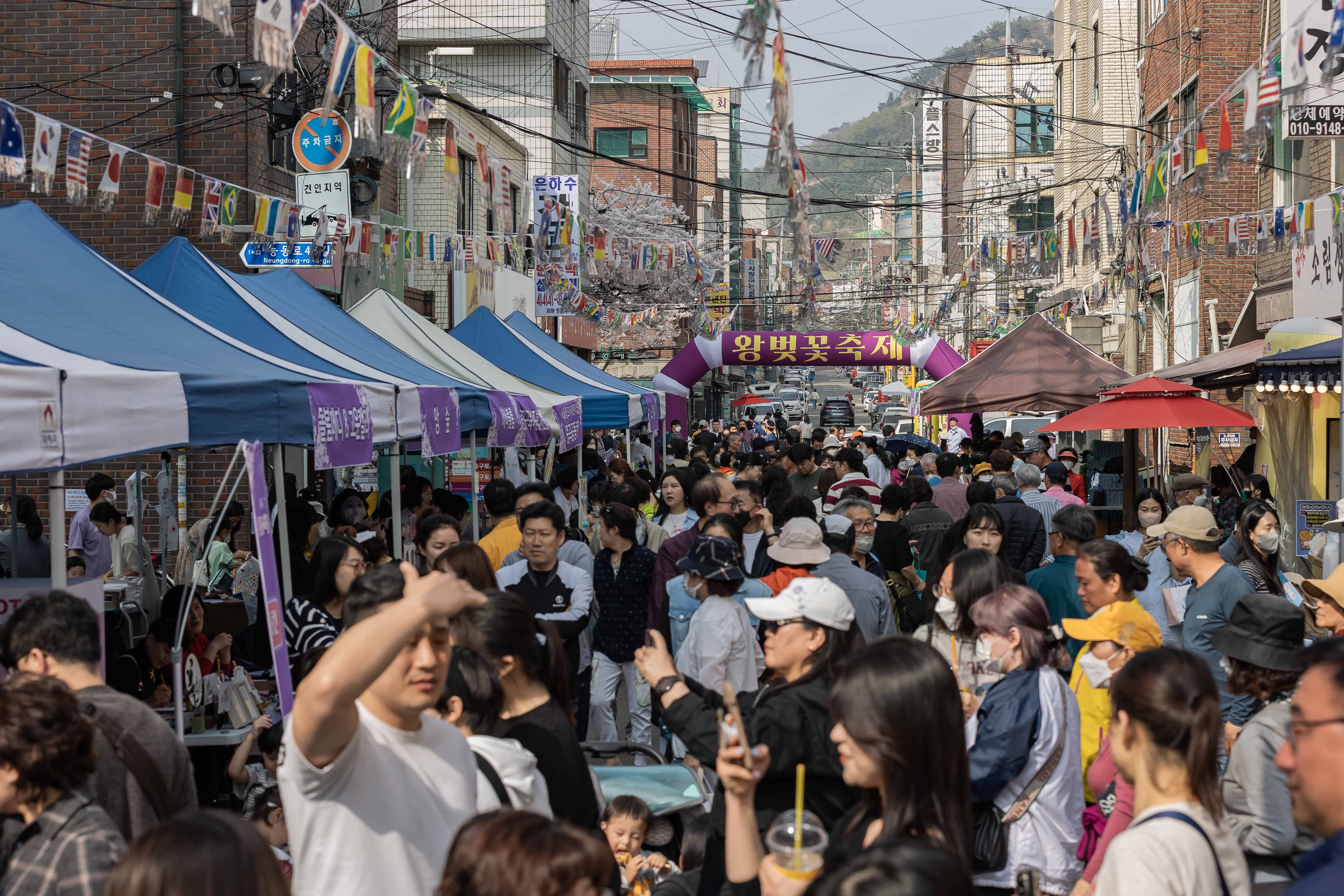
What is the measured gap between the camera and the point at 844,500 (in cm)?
957

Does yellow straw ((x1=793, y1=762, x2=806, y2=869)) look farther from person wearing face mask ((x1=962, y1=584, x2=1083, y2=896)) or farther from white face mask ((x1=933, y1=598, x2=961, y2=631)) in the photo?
white face mask ((x1=933, y1=598, x2=961, y2=631))

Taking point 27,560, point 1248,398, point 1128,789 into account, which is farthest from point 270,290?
point 1248,398

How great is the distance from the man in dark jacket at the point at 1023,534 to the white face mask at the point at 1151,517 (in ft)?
3.15

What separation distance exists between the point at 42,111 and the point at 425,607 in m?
16.4

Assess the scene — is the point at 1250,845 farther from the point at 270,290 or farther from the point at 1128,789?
the point at 270,290

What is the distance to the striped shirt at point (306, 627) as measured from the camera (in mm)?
6574

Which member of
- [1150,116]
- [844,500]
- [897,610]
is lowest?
[897,610]

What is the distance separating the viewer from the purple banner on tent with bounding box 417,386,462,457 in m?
9.75

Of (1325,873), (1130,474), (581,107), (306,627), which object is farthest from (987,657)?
(581,107)

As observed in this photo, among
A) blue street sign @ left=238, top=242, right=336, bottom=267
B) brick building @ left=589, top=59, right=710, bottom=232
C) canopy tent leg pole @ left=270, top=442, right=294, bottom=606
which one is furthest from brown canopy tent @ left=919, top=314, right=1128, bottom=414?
brick building @ left=589, top=59, right=710, bottom=232

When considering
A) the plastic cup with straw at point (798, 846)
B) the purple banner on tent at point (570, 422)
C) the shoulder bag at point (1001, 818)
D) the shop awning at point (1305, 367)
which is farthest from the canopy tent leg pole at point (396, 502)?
the plastic cup with straw at point (798, 846)

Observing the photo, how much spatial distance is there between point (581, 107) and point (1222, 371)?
88.9 feet

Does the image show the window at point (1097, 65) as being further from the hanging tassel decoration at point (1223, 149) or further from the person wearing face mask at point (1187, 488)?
the person wearing face mask at point (1187, 488)

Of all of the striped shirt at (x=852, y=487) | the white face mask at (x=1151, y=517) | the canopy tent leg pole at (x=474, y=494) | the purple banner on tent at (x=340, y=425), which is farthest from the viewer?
the striped shirt at (x=852, y=487)
